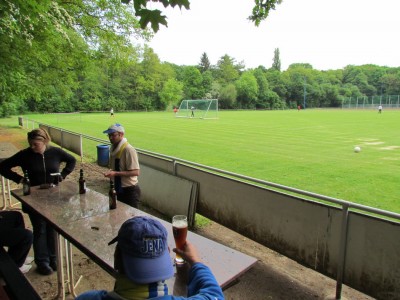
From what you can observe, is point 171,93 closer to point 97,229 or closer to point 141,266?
point 97,229

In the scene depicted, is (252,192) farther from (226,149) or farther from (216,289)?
(226,149)

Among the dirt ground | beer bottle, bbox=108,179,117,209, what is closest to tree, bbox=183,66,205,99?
the dirt ground

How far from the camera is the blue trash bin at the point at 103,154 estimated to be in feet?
32.6

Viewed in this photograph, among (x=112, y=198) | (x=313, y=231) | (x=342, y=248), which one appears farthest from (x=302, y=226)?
(x=112, y=198)

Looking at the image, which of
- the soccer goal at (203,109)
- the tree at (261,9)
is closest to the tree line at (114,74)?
the tree at (261,9)

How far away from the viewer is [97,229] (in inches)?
111

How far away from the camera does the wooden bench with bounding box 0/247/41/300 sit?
226 cm

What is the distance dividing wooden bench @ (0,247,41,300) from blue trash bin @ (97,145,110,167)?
291 inches

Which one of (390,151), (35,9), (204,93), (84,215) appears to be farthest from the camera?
(204,93)

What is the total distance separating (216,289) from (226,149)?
44.0 ft

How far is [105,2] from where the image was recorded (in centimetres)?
1459

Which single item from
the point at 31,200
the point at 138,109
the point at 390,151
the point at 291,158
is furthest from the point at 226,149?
the point at 138,109

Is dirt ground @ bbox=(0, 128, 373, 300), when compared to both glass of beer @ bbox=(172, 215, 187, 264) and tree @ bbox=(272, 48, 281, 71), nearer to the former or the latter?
glass of beer @ bbox=(172, 215, 187, 264)

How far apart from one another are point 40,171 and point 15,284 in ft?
7.20
